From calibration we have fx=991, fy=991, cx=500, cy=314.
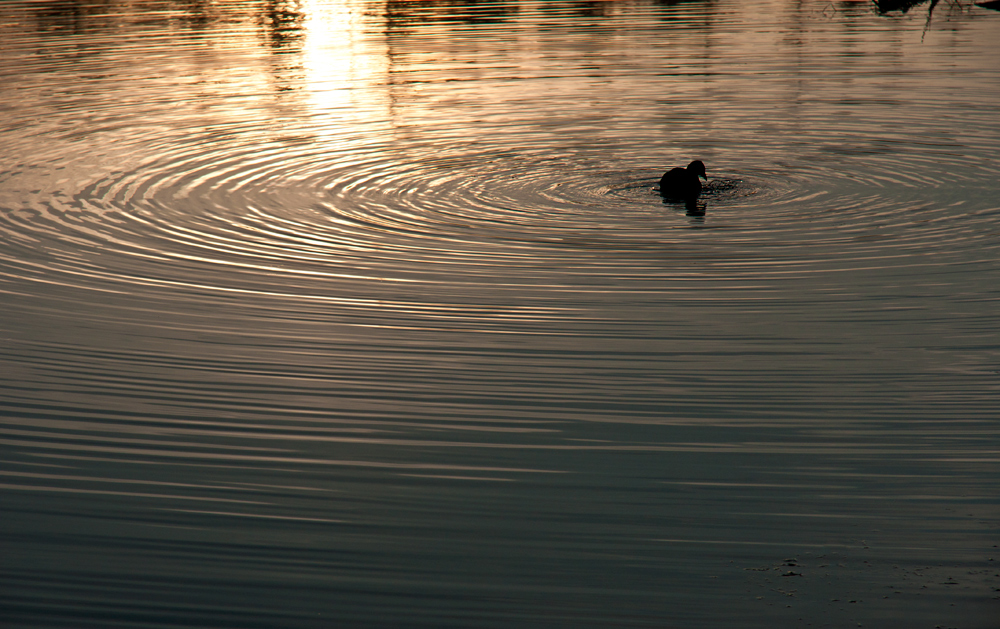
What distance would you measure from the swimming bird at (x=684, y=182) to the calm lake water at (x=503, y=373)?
28cm

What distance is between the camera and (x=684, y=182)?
13.3 metres

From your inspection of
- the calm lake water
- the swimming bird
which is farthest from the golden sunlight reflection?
the swimming bird

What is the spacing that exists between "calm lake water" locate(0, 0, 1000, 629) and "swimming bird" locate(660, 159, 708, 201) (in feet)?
0.90

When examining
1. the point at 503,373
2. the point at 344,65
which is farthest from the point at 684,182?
the point at 344,65

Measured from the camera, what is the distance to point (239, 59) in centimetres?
3014

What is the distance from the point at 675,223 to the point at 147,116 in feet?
42.8

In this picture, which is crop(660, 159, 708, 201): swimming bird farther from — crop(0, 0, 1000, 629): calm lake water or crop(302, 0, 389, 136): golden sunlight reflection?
crop(302, 0, 389, 136): golden sunlight reflection

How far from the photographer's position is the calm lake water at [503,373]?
5.52 metres

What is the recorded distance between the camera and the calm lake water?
5.52 metres

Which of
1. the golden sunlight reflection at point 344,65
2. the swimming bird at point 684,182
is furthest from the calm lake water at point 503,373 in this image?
the golden sunlight reflection at point 344,65

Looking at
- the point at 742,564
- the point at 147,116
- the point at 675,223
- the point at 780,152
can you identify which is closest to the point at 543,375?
the point at 742,564

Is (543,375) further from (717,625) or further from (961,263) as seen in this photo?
(961,263)

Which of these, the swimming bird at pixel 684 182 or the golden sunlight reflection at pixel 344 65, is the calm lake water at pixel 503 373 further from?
the golden sunlight reflection at pixel 344 65

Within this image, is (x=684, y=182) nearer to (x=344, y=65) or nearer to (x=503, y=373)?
(x=503, y=373)
